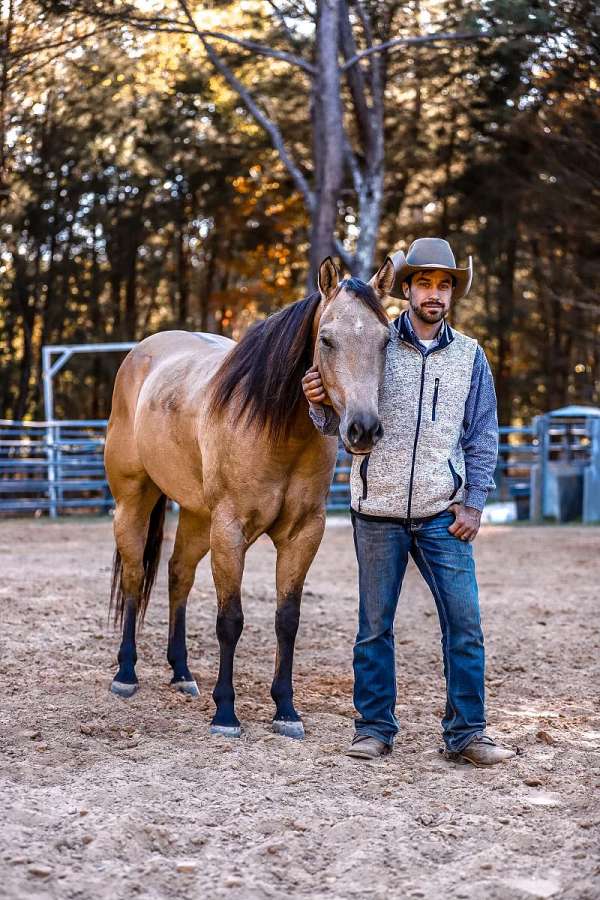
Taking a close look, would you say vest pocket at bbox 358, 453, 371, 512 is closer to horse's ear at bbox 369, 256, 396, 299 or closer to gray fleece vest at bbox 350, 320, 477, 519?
gray fleece vest at bbox 350, 320, 477, 519

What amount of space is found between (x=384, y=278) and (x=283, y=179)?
21861 mm

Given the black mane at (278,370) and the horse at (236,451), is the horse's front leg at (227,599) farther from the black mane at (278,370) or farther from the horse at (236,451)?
the black mane at (278,370)

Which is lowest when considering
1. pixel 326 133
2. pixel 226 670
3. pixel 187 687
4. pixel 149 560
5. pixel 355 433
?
pixel 187 687

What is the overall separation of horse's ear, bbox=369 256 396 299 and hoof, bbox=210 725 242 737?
6.05 ft

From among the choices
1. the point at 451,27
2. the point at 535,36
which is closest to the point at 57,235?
the point at 451,27

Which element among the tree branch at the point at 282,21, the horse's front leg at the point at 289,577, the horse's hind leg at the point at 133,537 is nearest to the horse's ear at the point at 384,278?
the horse's front leg at the point at 289,577

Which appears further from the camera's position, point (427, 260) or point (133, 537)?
point (133, 537)

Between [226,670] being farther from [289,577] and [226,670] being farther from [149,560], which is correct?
[149,560]

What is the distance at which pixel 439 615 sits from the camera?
13.0 ft

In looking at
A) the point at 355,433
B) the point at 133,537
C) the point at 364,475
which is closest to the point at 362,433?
the point at 355,433

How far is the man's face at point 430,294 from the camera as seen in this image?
153 inches

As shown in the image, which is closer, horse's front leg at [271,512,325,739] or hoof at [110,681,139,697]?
horse's front leg at [271,512,325,739]

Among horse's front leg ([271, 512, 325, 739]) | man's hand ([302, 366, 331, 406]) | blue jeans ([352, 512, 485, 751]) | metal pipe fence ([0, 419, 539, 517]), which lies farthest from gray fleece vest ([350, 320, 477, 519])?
metal pipe fence ([0, 419, 539, 517])

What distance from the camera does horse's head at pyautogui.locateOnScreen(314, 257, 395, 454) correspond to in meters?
3.50
